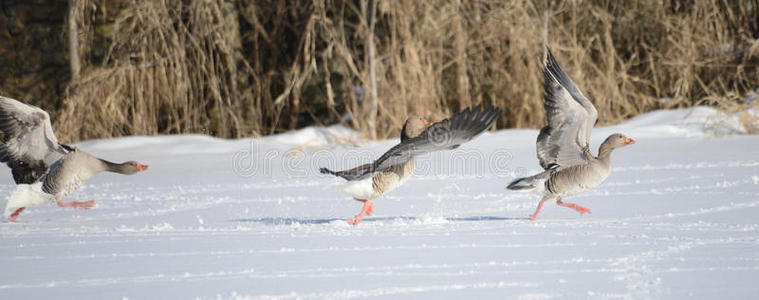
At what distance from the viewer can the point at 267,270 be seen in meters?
3.31

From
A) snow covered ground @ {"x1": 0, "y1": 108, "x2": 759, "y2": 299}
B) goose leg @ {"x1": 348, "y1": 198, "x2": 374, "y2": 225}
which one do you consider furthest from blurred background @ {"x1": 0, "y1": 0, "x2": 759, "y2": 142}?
goose leg @ {"x1": 348, "y1": 198, "x2": 374, "y2": 225}

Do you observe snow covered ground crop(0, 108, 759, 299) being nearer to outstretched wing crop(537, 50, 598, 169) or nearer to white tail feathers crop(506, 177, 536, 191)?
white tail feathers crop(506, 177, 536, 191)

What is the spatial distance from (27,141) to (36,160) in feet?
0.46

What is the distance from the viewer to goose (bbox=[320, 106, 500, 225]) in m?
3.68

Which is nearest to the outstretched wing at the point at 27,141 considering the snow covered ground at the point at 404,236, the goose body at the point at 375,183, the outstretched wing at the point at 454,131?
the snow covered ground at the point at 404,236

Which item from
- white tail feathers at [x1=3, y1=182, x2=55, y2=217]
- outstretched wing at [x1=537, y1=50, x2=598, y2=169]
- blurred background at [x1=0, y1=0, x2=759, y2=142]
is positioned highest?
outstretched wing at [x1=537, y1=50, x2=598, y2=169]

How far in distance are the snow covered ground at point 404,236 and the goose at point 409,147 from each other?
0.76 feet

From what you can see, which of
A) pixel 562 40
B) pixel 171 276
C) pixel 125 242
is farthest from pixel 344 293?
pixel 562 40

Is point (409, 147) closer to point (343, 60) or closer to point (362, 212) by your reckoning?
point (362, 212)

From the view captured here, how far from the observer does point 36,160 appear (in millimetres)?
4891

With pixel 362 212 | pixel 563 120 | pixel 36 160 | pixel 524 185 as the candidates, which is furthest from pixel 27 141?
pixel 563 120

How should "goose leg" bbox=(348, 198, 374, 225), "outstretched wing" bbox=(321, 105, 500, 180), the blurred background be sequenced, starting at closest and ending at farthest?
"outstretched wing" bbox=(321, 105, 500, 180) → "goose leg" bbox=(348, 198, 374, 225) → the blurred background

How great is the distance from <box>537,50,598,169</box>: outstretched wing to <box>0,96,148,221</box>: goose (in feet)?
9.34

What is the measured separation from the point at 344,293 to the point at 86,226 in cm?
231
